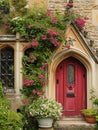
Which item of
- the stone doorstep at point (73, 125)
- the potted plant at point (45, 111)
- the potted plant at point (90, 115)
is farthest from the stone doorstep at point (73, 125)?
the potted plant at point (45, 111)

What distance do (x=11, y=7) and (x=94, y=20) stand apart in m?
2.95

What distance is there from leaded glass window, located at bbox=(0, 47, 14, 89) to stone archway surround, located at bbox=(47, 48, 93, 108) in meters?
1.30

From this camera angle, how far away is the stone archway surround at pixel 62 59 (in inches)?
479

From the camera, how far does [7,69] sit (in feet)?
39.8

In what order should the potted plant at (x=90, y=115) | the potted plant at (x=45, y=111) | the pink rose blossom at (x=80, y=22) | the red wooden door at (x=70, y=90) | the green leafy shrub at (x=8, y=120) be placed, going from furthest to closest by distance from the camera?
1. the red wooden door at (x=70, y=90)
2. the pink rose blossom at (x=80, y=22)
3. the potted plant at (x=90, y=115)
4. the potted plant at (x=45, y=111)
5. the green leafy shrub at (x=8, y=120)

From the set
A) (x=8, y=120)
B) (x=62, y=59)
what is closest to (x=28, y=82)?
(x=62, y=59)

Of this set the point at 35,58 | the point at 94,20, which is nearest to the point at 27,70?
Answer: the point at 35,58

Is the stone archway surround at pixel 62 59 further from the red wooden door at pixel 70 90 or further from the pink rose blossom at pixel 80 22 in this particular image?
the pink rose blossom at pixel 80 22

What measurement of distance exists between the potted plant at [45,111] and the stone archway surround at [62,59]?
2.85 ft

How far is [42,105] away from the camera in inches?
439

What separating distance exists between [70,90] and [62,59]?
117cm

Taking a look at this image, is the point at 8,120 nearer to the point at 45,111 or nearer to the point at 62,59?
the point at 45,111

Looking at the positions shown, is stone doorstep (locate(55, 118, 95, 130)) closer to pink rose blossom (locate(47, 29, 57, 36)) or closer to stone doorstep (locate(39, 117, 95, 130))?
stone doorstep (locate(39, 117, 95, 130))

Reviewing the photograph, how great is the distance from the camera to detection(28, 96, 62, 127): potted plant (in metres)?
11.1
